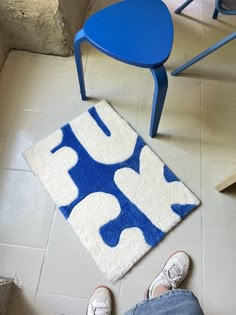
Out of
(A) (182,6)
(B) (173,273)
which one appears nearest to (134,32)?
(A) (182,6)

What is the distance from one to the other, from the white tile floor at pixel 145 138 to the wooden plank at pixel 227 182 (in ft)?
0.13

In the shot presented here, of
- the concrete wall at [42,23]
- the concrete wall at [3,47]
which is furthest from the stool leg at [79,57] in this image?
the concrete wall at [3,47]

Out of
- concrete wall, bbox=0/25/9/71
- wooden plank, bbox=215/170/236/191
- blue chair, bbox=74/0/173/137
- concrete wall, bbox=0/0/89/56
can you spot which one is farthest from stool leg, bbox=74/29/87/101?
wooden plank, bbox=215/170/236/191

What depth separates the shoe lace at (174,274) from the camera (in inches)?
43.5

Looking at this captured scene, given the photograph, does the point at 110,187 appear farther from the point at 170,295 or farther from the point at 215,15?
the point at 215,15

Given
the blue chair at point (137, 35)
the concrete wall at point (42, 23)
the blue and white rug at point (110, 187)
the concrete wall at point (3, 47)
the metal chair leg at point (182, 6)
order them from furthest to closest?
the metal chair leg at point (182, 6), the concrete wall at point (3, 47), the concrete wall at point (42, 23), the blue and white rug at point (110, 187), the blue chair at point (137, 35)

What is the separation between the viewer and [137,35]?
1.08m

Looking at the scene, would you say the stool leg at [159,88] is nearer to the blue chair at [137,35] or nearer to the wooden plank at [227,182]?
the blue chair at [137,35]

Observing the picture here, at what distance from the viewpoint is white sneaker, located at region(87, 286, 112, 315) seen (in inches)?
41.9

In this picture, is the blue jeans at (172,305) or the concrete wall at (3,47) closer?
the blue jeans at (172,305)

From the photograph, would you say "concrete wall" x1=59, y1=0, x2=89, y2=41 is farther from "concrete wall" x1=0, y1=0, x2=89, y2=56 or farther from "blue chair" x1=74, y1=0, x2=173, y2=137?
"blue chair" x1=74, y1=0, x2=173, y2=137

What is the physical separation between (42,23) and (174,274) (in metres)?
1.18

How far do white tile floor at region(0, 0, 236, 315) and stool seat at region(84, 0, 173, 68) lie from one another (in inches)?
16.1

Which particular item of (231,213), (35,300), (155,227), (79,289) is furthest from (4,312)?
(231,213)
